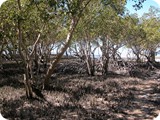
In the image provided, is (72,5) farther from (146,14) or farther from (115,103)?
(146,14)

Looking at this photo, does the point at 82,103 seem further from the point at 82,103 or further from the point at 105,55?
the point at 105,55

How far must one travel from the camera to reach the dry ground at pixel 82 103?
10910mm

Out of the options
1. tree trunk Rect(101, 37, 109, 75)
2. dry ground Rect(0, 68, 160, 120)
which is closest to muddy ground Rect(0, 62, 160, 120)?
dry ground Rect(0, 68, 160, 120)

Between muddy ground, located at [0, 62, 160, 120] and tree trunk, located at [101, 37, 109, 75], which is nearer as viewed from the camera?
muddy ground, located at [0, 62, 160, 120]

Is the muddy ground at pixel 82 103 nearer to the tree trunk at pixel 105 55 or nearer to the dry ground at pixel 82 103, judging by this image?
the dry ground at pixel 82 103

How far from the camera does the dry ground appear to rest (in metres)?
10.9

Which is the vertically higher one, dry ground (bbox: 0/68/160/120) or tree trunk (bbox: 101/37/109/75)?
tree trunk (bbox: 101/37/109/75)

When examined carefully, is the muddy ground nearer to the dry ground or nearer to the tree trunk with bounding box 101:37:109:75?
the dry ground

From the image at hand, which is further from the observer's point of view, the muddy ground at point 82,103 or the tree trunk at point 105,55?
the tree trunk at point 105,55

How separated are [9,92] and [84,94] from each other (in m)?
3.57

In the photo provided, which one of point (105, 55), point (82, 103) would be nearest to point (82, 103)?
point (82, 103)

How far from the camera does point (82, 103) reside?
12.9 meters

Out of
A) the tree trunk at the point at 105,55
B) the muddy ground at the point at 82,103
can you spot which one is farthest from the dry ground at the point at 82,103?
the tree trunk at the point at 105,55

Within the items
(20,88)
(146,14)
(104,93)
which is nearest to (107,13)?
(104,93)
